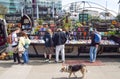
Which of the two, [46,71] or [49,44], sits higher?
[49,44]

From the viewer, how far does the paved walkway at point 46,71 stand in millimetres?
10547

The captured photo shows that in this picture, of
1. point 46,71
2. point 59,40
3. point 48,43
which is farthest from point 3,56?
point 46,71

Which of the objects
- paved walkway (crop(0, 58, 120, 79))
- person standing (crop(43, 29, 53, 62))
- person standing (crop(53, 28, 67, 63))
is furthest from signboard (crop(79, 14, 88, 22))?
person standing (crop(53, 28, 67, 63))

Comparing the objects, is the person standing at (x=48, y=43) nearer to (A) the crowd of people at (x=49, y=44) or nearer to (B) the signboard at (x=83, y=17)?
(A) the crowd of people at (x=49, y=44)

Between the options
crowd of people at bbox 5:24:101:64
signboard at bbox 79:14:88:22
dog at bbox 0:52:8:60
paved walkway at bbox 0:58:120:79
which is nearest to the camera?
paved walkway at bbox 0:58:120:79

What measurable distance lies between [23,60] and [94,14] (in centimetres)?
4023

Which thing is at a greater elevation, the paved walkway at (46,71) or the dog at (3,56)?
the dog at (3,56)

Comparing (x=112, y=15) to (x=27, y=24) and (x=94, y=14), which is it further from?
(x=27, y=24)

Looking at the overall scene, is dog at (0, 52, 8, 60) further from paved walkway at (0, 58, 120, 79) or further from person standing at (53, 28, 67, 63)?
person standing at (53, 28, 67, 63)

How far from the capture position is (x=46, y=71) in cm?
1145

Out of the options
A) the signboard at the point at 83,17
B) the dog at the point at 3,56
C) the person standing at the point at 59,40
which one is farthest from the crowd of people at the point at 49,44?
the signboard at the point at 83,17

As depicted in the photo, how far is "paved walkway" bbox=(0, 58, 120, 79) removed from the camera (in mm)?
10547

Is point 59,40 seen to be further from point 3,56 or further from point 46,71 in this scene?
point 3,56

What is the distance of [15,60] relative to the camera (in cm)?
1322
